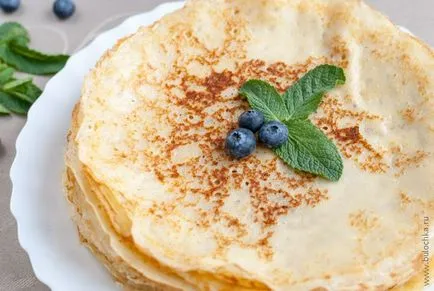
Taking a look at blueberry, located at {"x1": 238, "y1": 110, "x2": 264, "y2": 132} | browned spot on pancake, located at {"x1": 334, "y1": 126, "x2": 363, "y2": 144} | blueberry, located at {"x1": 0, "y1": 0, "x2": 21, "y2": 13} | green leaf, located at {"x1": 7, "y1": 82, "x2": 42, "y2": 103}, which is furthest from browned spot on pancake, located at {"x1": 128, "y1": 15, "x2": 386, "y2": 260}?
blueberry, located at {"x1": 0, "y1": 0, "x2": 21, "y2": 13}

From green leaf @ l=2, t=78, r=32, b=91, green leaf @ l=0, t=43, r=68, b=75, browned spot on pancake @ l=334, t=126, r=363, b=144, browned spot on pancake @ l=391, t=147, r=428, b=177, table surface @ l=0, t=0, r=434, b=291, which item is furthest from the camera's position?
table surface @ l=0, t=0, r=434, b=291

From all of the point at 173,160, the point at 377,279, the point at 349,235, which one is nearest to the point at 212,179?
the point at 173,160

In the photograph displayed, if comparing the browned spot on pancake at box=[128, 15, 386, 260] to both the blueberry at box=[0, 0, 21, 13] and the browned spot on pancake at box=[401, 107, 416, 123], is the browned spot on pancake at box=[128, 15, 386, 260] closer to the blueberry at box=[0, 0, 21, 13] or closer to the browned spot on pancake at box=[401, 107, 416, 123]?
the browned spot on pancake at box=[401, 107, 416, 123]

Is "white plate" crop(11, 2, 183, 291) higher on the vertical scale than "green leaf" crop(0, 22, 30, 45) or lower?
lower

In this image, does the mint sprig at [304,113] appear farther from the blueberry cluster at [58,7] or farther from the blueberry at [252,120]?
the blueberry cluster at [58,7]

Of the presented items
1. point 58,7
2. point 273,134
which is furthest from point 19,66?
point 273,134

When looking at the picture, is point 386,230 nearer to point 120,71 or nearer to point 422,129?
point 422,129

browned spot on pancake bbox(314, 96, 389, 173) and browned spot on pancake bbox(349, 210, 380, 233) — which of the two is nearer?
browned spot on pancake bbox(349, 210, 380, 233)
